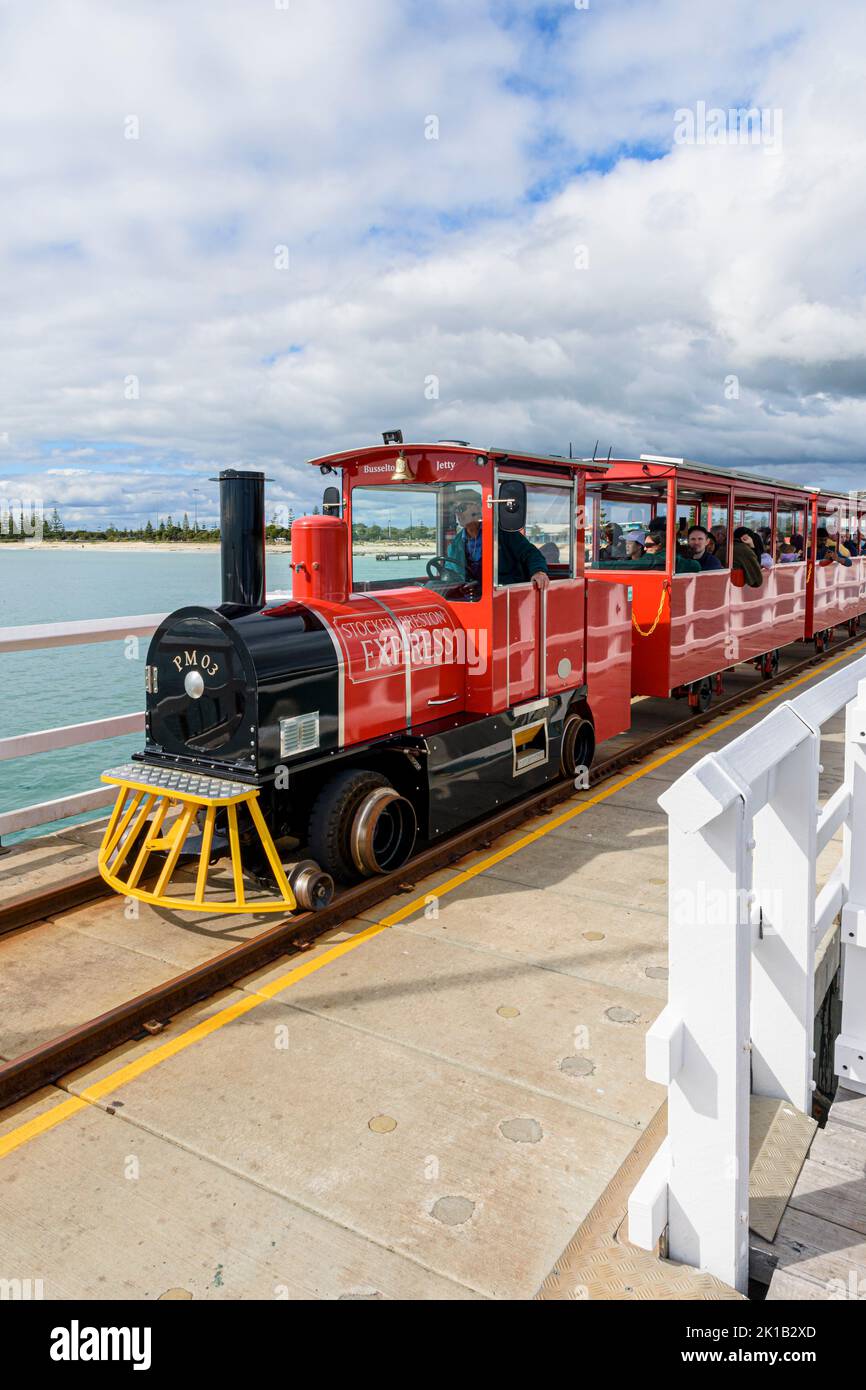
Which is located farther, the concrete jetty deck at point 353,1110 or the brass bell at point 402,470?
the brass bell at point 402,470

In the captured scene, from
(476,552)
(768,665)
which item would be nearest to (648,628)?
(476,552)

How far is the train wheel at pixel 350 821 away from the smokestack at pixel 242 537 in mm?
→ 1188

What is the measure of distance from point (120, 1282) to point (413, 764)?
3661mm

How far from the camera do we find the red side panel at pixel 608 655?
8070 mm

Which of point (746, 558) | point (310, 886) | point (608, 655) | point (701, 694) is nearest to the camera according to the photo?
point (310, 886)

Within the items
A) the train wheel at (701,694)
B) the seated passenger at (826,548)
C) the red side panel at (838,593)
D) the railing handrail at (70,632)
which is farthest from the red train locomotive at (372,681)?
the seated passenger at (826,548)

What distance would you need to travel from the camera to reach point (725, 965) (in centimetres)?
223

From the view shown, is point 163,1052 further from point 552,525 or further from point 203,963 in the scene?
point 552,525

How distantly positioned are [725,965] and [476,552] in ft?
15.4

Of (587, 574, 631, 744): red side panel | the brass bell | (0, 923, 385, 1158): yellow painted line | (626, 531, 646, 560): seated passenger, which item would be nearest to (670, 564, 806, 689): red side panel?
(626, 531, 646, 560): seated passenger

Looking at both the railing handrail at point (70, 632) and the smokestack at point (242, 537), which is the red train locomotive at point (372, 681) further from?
the railing handrail at point (70, 632)

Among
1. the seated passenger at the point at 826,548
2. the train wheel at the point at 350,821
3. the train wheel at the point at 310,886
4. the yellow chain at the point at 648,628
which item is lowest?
the train wheel at the point at 310,886
